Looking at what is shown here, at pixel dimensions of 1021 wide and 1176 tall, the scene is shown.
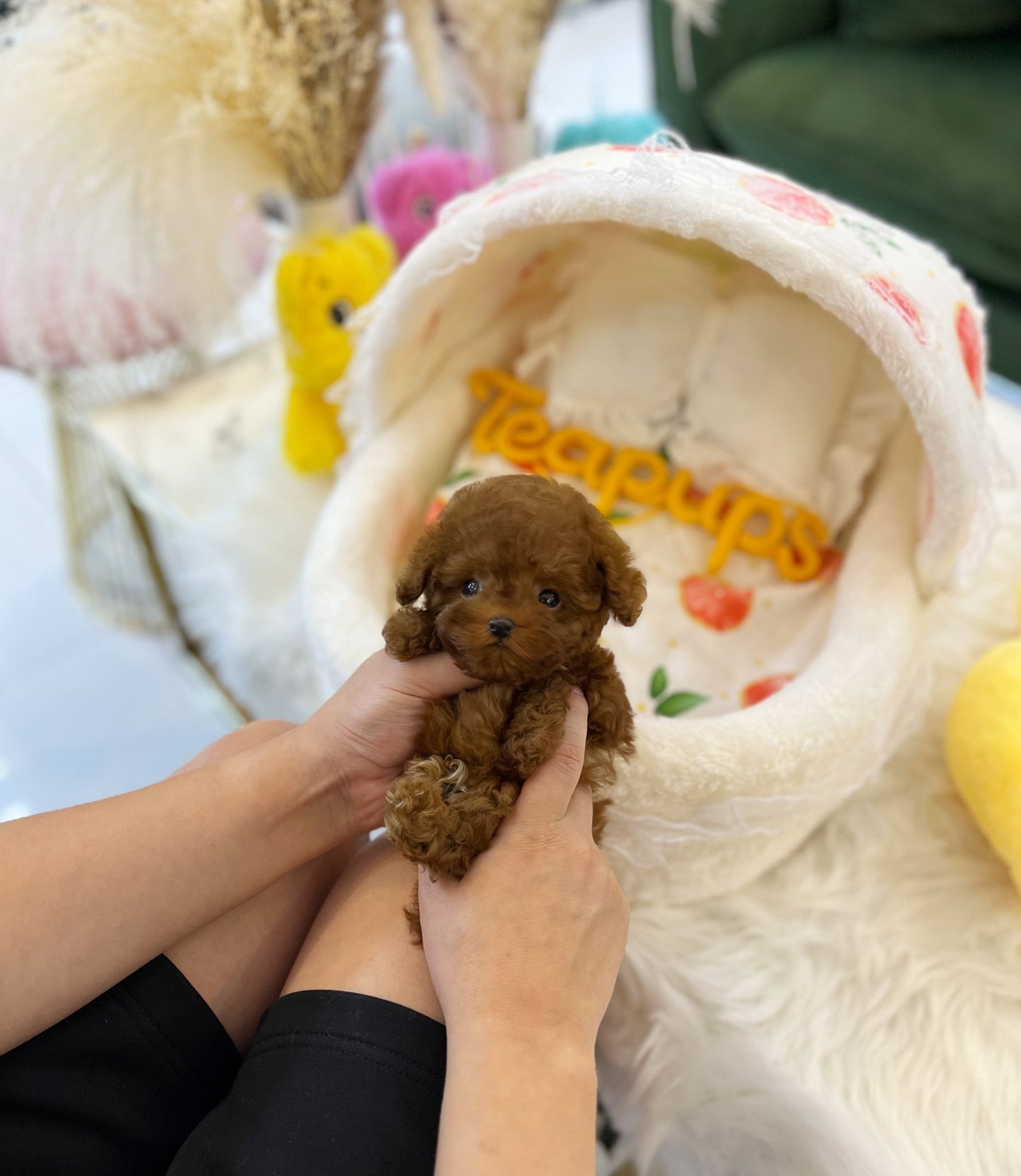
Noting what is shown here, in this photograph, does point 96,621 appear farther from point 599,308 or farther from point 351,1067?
point 351,1067

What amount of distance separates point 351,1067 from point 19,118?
3.64 feet

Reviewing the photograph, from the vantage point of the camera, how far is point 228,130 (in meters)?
1.09

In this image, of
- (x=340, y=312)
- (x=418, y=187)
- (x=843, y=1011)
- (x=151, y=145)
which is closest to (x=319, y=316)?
(x=340, y=312)

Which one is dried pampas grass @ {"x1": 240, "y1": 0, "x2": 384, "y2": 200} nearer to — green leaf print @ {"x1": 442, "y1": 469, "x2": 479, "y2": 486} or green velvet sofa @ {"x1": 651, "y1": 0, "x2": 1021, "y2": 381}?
green leaf print @ {"x1": 442, "y1": 469, "x2": 479, "y2": 486}

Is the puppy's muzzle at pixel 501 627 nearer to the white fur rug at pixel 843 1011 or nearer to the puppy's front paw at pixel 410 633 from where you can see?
the puppy's front paw at pixel 410 633

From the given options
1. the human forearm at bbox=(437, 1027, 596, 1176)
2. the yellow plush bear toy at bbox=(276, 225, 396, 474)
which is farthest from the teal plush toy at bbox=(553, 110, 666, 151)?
the human forearm at bbox=(437, 1027, 596, 1176)

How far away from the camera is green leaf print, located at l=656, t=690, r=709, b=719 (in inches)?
35.2

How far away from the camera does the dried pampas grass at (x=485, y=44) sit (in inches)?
44.4

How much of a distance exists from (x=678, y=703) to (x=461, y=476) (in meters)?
0.39

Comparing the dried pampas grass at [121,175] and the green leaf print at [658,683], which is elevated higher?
the dried pampas grass at [121,175]

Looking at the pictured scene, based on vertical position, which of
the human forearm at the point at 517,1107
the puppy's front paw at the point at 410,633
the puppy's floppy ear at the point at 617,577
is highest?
the puppy's floppy ear at the point at 617,577

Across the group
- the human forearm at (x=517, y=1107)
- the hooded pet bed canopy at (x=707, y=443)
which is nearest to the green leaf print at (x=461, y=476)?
the hooded pet bed canopy at (x=707, y=443)

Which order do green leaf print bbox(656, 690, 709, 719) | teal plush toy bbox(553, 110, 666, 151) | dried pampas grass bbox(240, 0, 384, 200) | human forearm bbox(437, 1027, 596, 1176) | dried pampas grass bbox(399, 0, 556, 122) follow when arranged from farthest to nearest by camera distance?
teal plush toy bbox(553, 110, 666, 151)
dried pampas grass bbox(399, 0, 556, 122)
dried pampas grass bbox(240, 0, 384, 200)
green leaf print bbox(656, 690, 709, 719)
human forearm bbox(437, 1027, 596, 1176)

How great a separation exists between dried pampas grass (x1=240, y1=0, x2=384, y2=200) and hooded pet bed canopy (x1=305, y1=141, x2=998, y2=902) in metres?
0.31
